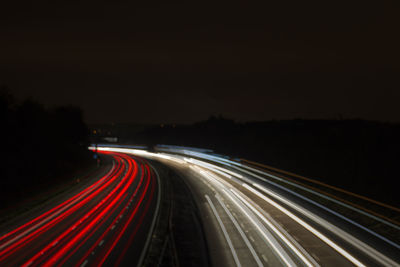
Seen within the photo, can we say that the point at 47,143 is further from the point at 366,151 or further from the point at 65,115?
the point at 366,151

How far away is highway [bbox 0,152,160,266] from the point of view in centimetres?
1317

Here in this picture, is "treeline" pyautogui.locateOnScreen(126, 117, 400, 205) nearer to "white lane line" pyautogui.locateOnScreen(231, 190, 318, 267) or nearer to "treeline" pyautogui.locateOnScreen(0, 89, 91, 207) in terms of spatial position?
"white lane line" pyautogui.locateOnScreen(231, 190, 318, 267)

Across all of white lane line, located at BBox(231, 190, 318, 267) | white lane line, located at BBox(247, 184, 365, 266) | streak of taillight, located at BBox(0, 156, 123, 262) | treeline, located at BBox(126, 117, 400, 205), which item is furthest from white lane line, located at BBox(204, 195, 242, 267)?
treeline, located at BBox(126, 117, 400, 205)

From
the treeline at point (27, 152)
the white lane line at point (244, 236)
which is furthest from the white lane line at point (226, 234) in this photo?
the treeline at point (27, 152)

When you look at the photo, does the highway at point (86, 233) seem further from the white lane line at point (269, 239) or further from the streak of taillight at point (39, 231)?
the white lane line at point (269, 239)

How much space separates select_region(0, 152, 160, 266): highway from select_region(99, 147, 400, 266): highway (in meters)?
4.43

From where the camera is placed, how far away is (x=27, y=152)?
39781mm

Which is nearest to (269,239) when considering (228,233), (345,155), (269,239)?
(269,239)

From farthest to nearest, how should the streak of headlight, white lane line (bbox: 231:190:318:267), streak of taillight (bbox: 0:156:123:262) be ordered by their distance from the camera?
streak of taillight (bbox: 0:156:123:262), the streak of headlight, white lane line (bbox: 231:190:318:267)

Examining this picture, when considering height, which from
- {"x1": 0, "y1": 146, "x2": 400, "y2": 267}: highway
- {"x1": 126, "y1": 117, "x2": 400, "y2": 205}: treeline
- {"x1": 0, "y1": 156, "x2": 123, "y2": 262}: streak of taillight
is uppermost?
{"x1": 126, "y1": 117, "x2": 400, "y2": 205}: treeline

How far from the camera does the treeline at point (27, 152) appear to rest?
32406 mm

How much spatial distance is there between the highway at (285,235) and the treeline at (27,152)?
73.7ft

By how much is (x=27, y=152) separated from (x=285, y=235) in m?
40.0

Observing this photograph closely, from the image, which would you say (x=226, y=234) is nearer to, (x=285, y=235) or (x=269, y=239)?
(x=269, y=239)
